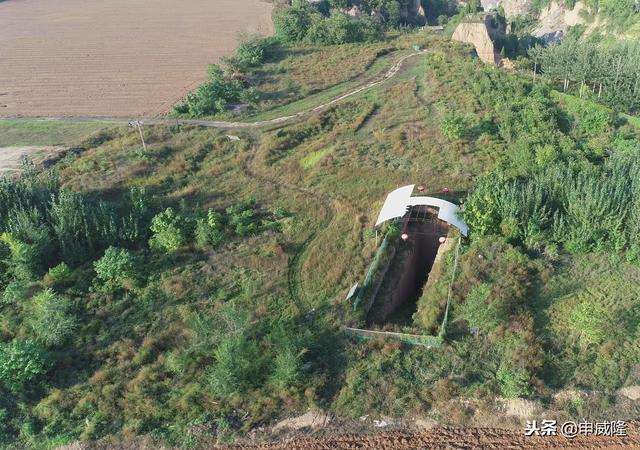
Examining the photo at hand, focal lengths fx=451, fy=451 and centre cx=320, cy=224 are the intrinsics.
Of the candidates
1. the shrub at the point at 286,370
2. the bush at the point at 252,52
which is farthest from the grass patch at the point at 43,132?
the shrub at the point at 286,370

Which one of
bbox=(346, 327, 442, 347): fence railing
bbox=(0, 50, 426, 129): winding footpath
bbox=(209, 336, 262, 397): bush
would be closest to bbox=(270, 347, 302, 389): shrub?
bbox=(209, 336, 262, 397): bush

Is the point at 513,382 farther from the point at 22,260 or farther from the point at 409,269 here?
the point at 22,260

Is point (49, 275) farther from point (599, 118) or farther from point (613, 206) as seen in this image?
point (599, 118)

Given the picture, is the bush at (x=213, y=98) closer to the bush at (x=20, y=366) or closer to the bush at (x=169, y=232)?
the bush at (x=169, y=232)

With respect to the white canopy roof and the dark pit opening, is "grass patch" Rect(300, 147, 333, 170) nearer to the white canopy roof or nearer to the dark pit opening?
the white canopy roof

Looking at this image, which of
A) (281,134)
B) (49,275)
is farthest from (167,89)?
(49,275)
